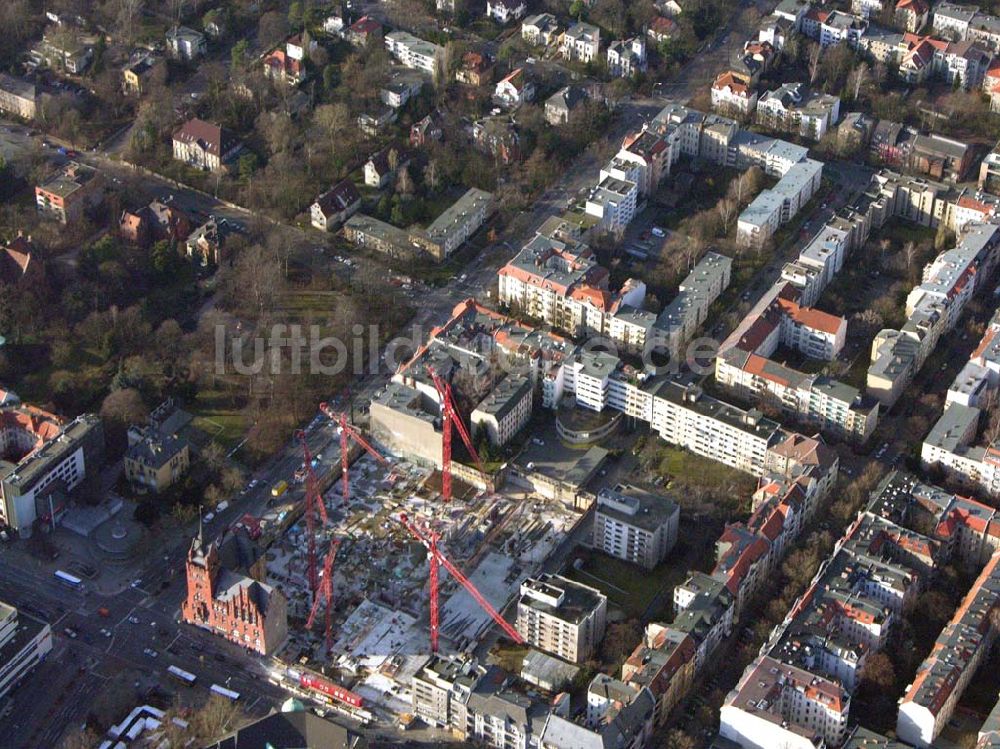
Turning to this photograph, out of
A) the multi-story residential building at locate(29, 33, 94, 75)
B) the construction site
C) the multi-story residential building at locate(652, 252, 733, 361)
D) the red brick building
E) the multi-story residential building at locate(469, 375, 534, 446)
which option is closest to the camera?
the red brick building

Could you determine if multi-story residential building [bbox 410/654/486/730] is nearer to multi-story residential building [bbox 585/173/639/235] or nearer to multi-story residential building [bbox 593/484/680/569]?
multi-story residential building [bbox 593/484/680/569]

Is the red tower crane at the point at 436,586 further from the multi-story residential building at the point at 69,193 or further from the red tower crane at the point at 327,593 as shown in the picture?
the multi-story residential building at the point at 69,193

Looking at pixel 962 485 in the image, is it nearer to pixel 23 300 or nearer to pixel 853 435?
pixel 853 435

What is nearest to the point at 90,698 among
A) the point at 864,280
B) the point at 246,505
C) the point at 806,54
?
the point at 246,505

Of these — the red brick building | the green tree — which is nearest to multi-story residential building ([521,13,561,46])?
the green tree

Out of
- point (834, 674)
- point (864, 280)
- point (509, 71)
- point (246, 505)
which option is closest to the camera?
point (834, 674)
